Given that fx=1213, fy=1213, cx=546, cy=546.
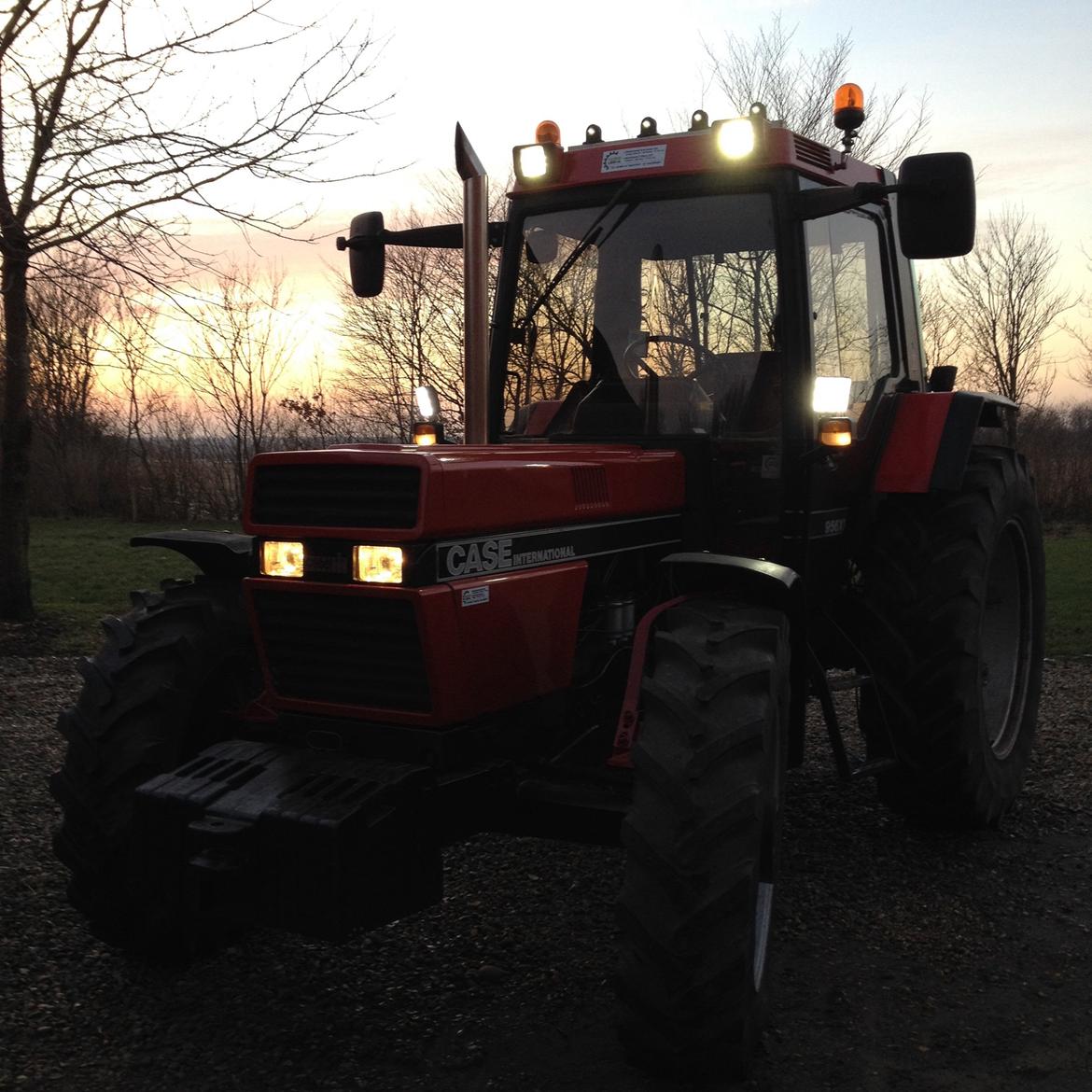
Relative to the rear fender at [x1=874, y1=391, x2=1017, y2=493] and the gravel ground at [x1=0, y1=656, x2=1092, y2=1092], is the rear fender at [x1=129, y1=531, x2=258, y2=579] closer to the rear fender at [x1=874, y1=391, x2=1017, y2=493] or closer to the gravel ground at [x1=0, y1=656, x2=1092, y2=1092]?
the gravel ground at [x1=0, y1=656, x2=1092, y2=1092]

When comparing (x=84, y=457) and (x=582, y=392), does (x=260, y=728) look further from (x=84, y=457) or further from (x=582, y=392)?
(x=84, y=457)

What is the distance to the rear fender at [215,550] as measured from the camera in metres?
4.01

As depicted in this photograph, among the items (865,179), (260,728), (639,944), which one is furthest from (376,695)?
(865,179)

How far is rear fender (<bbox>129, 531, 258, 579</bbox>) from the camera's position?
4.01 meters

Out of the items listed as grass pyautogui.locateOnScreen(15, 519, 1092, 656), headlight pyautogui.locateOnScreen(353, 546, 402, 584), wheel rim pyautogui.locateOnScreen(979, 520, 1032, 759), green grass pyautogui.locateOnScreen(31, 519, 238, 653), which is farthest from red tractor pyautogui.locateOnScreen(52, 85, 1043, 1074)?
green grass pyautogui.locateOnScreen(31, 519, 238, 653)

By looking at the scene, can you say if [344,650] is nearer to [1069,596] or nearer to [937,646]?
[937,646]

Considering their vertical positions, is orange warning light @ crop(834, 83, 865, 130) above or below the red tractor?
above

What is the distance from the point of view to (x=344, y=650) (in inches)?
130

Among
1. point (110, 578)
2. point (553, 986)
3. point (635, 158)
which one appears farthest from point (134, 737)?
point (110, 578)

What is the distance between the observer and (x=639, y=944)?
2875mm

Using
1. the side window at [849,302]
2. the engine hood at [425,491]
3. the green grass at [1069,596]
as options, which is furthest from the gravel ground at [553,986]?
the green grass at [1069,596]

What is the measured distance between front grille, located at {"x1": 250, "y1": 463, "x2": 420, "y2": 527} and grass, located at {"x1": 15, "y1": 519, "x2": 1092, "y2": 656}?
24.2 feet

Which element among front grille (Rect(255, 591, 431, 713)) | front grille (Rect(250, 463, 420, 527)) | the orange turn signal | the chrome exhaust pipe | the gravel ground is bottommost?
the gravel ground

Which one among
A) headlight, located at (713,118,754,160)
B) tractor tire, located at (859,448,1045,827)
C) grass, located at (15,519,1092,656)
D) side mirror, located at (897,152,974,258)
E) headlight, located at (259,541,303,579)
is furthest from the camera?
grass, located at (15,519,1092,656)
